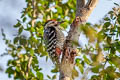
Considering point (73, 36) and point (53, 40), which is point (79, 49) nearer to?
point (73, 36)

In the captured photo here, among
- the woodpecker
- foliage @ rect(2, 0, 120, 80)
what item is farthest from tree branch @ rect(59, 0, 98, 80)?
the woodpecker

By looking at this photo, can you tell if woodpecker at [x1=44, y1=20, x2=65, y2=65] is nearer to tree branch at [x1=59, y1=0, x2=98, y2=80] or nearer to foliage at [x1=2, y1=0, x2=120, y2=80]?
foliage at [x1=2, y1=0, x2=120, y2=80]

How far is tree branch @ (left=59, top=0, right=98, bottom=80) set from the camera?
303 centimetres

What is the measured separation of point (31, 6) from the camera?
24.5 ft

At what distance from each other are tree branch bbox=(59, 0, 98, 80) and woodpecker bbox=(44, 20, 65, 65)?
65.8 inches

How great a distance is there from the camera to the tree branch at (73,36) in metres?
3.03

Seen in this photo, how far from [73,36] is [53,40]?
2.29 m

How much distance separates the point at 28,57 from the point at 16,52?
40 centimetres

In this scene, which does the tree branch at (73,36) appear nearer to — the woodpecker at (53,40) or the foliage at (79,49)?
the foliage at (79,49)

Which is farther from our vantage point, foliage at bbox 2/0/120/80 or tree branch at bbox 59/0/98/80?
tree branch at bbox 59/0/98/80

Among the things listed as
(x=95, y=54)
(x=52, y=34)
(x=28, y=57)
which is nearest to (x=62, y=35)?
(x=52, y=34)

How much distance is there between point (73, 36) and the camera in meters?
3.23

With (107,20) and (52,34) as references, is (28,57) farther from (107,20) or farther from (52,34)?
(107,20)

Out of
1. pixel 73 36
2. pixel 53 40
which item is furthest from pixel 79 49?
pixel 53 40
